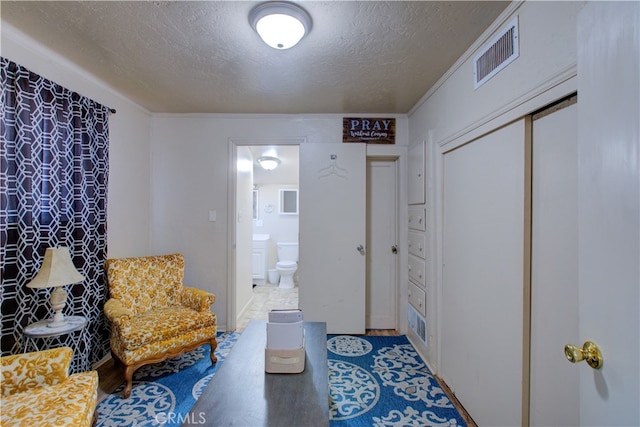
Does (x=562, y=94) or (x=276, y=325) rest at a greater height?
(x=562, y=94)

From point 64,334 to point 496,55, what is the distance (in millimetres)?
3081

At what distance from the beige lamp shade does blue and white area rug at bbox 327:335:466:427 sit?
1.82 m

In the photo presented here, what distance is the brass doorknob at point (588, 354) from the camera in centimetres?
67

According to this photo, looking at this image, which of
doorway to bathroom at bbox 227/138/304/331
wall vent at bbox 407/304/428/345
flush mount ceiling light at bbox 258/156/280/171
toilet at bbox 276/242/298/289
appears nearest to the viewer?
wall vent at bbox 407/304/428/345

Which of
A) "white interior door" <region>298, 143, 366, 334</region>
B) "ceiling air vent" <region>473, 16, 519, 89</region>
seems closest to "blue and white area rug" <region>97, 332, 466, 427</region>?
"white interior door" <region>298, 143, 366, 334</region>

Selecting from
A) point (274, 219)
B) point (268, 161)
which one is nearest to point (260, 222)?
point (274, 219)

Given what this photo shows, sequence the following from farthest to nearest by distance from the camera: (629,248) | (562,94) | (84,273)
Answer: (84,273), (562,94), (629,248)

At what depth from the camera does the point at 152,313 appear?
224cm

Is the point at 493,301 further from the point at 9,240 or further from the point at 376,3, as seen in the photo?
the point at 9,240

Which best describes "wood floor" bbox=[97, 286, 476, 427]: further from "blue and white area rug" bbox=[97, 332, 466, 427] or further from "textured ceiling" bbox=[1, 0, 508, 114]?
"textured ceiling" bbox=[1, 0, 508, 114]

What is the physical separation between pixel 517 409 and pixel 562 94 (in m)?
1.44

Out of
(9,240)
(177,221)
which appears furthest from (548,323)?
(177,221)

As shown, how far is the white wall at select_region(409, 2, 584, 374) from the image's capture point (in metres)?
1.09

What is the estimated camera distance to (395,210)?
10.0 feet
